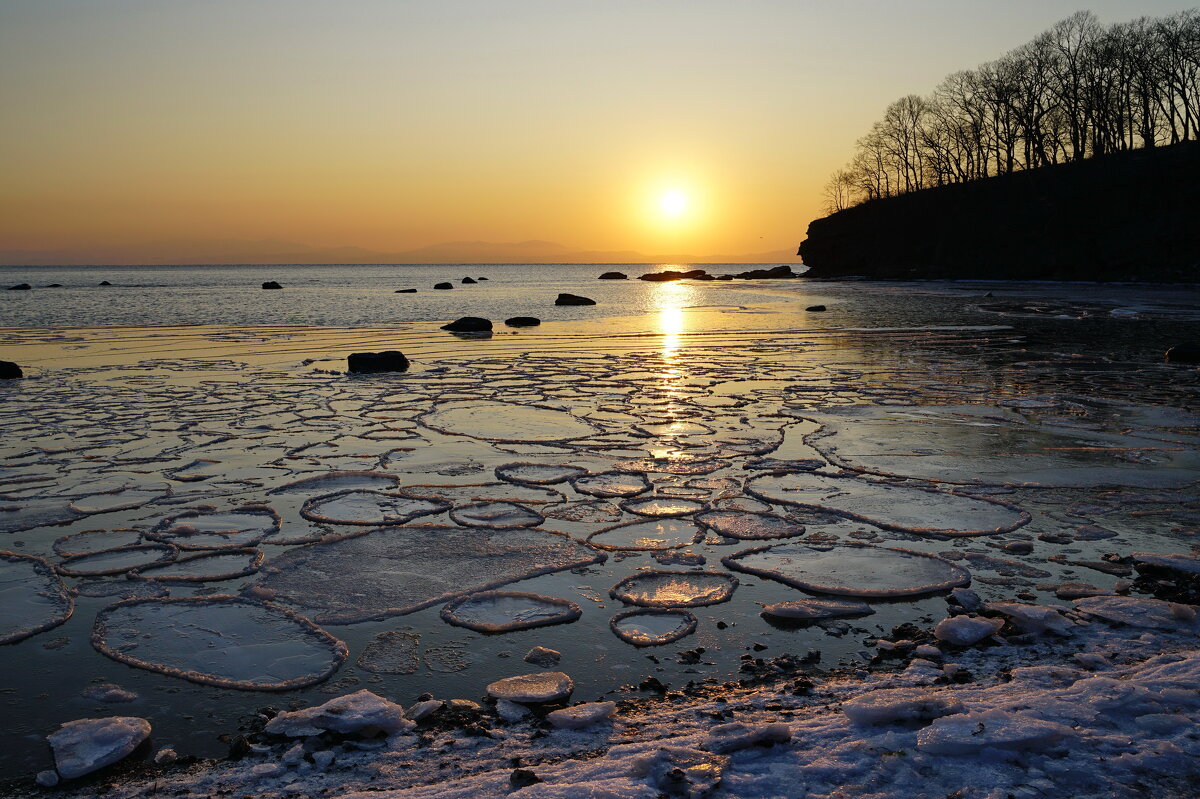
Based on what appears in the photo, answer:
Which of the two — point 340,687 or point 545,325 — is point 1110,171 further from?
→ point 340,687

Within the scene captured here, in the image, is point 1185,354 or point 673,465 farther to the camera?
point 1185,354

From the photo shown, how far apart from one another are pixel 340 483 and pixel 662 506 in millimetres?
2191

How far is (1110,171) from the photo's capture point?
153 feet

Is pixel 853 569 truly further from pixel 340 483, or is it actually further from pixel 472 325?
pixel 472 325

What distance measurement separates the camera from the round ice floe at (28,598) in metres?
3.13

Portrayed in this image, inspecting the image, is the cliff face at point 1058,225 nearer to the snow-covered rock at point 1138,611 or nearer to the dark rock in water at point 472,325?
the dark rock in water at point 472,325

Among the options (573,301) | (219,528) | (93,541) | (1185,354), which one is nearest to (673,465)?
(219,528)

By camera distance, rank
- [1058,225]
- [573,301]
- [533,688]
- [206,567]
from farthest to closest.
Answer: [1058,225], [573,301], [206,567], [533,688]

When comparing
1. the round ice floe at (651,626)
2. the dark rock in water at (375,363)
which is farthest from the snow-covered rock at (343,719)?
the dark rock in water at (375,363)

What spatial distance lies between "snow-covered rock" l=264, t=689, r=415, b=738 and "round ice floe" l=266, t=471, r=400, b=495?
2.73 metres

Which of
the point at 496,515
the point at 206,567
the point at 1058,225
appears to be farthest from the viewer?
the point at 1058,225

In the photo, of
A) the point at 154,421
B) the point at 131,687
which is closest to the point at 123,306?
the point at 154,421

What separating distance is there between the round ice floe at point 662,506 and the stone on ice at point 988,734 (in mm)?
2335

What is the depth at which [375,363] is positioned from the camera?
11180 mm
